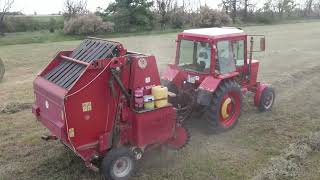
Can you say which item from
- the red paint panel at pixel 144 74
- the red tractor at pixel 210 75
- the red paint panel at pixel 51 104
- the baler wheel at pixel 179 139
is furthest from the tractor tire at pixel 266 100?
the red paint panel at pixel 51 104

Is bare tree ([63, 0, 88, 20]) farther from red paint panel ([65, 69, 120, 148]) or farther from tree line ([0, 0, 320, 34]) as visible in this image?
red paint panel ([65, 69, 120, 148])

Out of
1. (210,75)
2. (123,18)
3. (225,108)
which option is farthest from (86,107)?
(123,18)

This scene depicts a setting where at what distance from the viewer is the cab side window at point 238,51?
8.45 meters

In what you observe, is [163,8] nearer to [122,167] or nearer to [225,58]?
[225,58]

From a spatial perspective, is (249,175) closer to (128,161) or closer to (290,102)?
(128,161)

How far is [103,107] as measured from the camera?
590 cm

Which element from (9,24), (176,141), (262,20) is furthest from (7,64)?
(262,20)

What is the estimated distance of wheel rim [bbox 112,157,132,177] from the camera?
19.8ft

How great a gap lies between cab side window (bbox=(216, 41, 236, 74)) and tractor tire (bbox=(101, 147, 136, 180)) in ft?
9.41

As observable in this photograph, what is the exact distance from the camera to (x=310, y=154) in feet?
23.6

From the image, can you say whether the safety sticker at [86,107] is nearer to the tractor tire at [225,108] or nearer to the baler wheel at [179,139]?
the baler wheel at [179,139]

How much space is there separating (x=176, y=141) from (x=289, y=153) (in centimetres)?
198

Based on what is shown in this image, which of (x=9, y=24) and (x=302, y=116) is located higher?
(x=9, y=24)

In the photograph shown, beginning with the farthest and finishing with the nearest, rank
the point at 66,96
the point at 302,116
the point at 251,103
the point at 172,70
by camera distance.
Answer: the point at 251,103 < the point at 302,116 < the point at 172,70 < the point at 66,96
